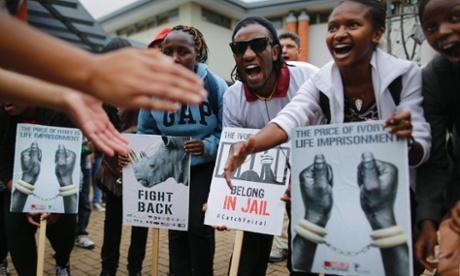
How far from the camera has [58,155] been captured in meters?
2.96

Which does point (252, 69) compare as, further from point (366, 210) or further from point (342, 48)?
point (366, 210)

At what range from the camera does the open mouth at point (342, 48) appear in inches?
76.7

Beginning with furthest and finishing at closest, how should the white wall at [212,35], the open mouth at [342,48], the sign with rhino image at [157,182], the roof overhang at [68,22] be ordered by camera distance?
the white wall at [212,35], the roof overhang at [68,22], the sign with rhino image at [157,182], the open mouth at [342,48]

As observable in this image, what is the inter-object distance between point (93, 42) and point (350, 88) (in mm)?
10355

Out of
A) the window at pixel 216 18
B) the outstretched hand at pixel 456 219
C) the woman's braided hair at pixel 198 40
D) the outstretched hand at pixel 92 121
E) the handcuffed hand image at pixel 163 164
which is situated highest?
the window at pixel 216 18

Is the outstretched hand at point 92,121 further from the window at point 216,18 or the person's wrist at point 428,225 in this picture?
the window at point 216,18

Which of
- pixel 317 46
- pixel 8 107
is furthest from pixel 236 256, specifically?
pixel 317 46

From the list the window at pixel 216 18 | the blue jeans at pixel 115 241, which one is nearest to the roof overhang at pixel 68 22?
the window at pixel 216 18

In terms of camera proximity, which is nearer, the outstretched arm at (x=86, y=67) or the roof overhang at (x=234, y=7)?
the outstretched arm at (x=86, y=67)

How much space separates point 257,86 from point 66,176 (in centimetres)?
151

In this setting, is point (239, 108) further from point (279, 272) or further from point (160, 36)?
point (279, 272)

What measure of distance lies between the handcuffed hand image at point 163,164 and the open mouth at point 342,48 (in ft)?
4.23

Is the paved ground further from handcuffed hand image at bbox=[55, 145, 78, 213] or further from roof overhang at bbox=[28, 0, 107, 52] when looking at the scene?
roof overhang at bbox=[28, 0, 107, 52]

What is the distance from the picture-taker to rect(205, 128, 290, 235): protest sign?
2.46 meters
